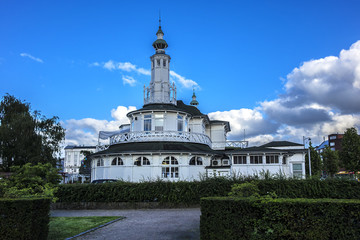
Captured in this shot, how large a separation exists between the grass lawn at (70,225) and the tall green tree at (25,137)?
→ 26.2 metres

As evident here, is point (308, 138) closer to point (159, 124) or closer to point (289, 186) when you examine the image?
point (159, 124)

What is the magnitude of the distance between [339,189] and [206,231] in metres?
10.3

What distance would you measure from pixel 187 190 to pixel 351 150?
36185 millimetres

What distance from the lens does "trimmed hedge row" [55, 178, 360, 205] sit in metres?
15.4

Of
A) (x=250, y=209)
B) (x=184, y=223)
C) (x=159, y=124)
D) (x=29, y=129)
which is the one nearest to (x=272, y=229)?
(x=250, y=209)

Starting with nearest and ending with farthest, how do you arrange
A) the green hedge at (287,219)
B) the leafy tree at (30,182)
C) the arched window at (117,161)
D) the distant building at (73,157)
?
the green hedge at (287,219), the leafy tree at (30,182), the arched window at (117,161), the distant building at (73,157)

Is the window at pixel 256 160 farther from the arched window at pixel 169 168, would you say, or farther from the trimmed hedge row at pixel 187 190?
the trimmed hedge row at pixel 187 190

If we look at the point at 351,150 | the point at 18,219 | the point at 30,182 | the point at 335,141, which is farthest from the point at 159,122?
the point at 335,141

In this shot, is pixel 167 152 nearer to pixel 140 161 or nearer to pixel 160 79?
pixel 140 161

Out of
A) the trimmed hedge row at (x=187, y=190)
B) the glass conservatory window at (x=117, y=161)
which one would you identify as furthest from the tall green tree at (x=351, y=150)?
the glass conservatory window at (x=117, y=161)

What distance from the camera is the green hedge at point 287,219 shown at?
7270mm

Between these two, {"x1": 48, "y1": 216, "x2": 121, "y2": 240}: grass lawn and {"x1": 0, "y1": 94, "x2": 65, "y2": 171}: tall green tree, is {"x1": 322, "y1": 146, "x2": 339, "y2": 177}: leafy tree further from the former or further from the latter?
{"x1": 48, "y1": 216, "x2": 121, "y2": 240}: grass lawn

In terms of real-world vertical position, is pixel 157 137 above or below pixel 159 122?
below

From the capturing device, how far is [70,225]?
39.9 feet
